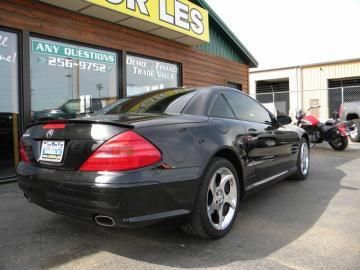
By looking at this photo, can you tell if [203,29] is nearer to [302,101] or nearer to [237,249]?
[237,249]

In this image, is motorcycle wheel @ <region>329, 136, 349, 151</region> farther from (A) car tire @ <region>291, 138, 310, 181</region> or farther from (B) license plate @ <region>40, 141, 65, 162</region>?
(B) license plate @ <region>40, 141, 65, 162</region>

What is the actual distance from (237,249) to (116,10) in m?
5.01

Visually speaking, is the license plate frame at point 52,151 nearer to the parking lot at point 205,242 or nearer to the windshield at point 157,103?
the parking lot at point 205,242

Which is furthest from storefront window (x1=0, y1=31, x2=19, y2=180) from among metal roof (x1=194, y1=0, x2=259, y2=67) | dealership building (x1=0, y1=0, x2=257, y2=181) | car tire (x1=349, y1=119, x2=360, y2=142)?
car tire (x1=349, y1=119, x2=360, y2=142)

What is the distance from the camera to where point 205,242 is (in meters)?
3.03

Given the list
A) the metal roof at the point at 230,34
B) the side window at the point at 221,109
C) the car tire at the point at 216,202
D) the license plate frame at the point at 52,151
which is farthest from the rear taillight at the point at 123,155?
the metal roof at the point at 230,34

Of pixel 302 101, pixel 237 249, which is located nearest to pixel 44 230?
pixel 237 249

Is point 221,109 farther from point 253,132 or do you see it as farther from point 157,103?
point 157,103

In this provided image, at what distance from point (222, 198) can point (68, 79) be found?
Result: 4.44 m

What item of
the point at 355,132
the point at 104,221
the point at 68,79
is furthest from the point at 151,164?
the point at 355,132

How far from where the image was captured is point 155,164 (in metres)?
2.54

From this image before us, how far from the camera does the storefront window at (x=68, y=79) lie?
→ 6004mm

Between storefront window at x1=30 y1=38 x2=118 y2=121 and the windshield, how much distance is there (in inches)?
104

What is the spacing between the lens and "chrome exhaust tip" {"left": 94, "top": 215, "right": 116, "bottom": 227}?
250 cm
